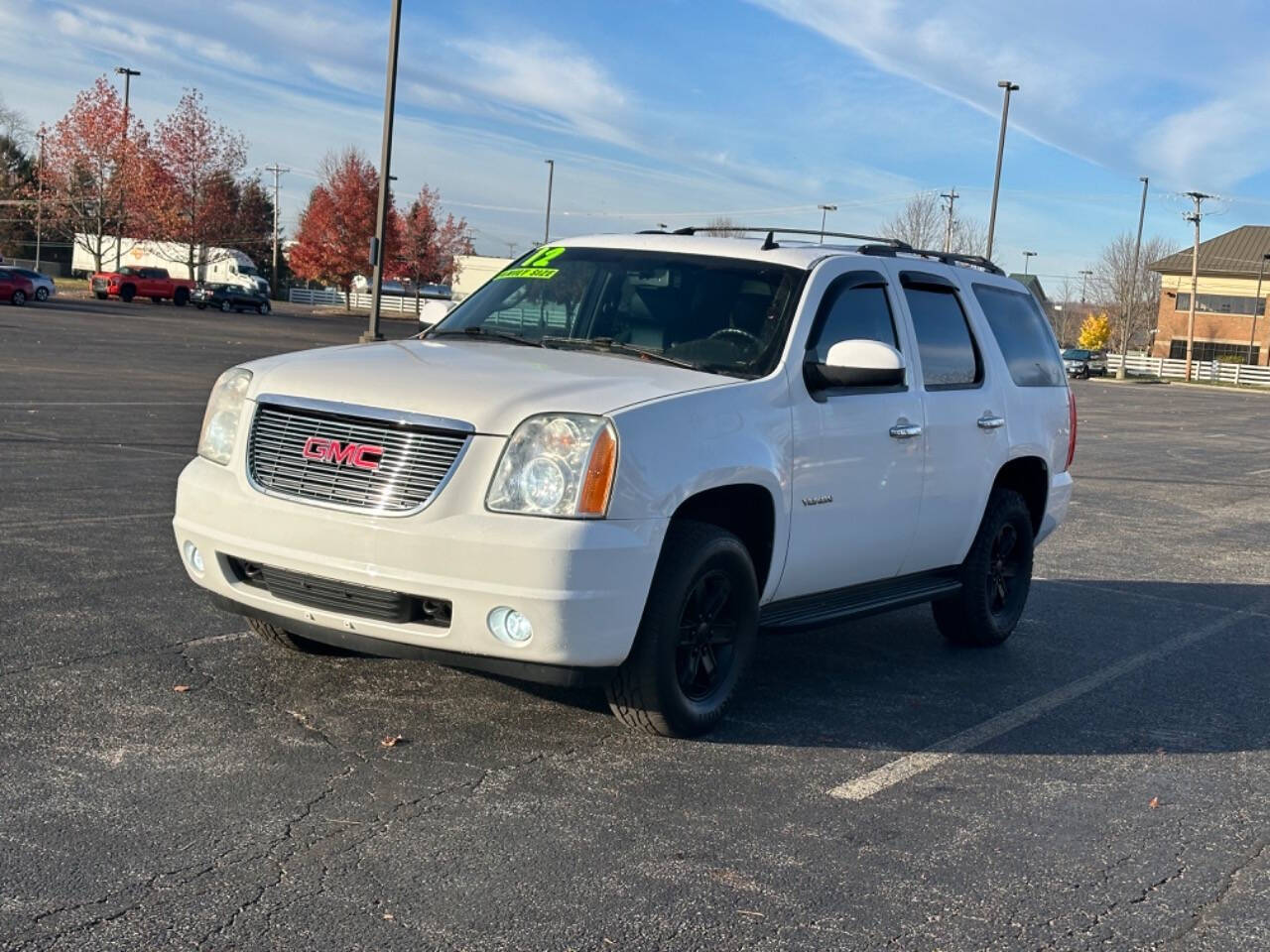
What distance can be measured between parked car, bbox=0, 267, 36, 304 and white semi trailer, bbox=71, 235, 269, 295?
21505 mm

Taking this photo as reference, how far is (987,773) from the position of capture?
5.18 meters

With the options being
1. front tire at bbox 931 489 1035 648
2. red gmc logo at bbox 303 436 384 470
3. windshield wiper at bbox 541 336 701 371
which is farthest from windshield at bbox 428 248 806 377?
front tire at bbox 931 489 1035 648

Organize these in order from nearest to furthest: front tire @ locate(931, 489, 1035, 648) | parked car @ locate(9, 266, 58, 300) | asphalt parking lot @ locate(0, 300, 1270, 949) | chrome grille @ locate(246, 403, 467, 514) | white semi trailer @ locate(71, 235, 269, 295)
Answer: asphalt parking lot @ locate(0, 300, 1270, 949)
chrome grille @ locate(246, 403, 467, 514)
front tire @ locate(931, 489, 1035, 648)
parked car @ locate(9, 266, 58, 300)
white semi trailer @ locate(71, 235, 269, 295)

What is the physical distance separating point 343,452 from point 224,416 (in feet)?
2.48

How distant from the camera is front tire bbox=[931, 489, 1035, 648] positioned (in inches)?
280

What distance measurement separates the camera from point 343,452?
488 centimetres

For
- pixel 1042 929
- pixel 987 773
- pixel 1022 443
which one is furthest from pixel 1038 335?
pixel 1042 929

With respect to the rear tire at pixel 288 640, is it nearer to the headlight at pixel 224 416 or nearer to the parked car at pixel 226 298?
the headlight at pixel 224 416

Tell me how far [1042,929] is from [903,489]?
2708 millimetres

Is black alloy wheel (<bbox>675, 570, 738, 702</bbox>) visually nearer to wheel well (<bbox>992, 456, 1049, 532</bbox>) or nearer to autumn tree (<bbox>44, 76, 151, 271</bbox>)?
wheel well (<bbox>992, 456, 1049, 532</bbox>)

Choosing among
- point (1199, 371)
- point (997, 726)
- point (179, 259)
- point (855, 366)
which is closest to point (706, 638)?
point (855, 366)

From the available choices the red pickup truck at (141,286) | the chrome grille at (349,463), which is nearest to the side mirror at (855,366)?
the chrome grille at (349,463)

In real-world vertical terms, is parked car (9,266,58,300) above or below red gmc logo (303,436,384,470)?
above

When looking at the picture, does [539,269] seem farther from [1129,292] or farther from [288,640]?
[1129,292]
